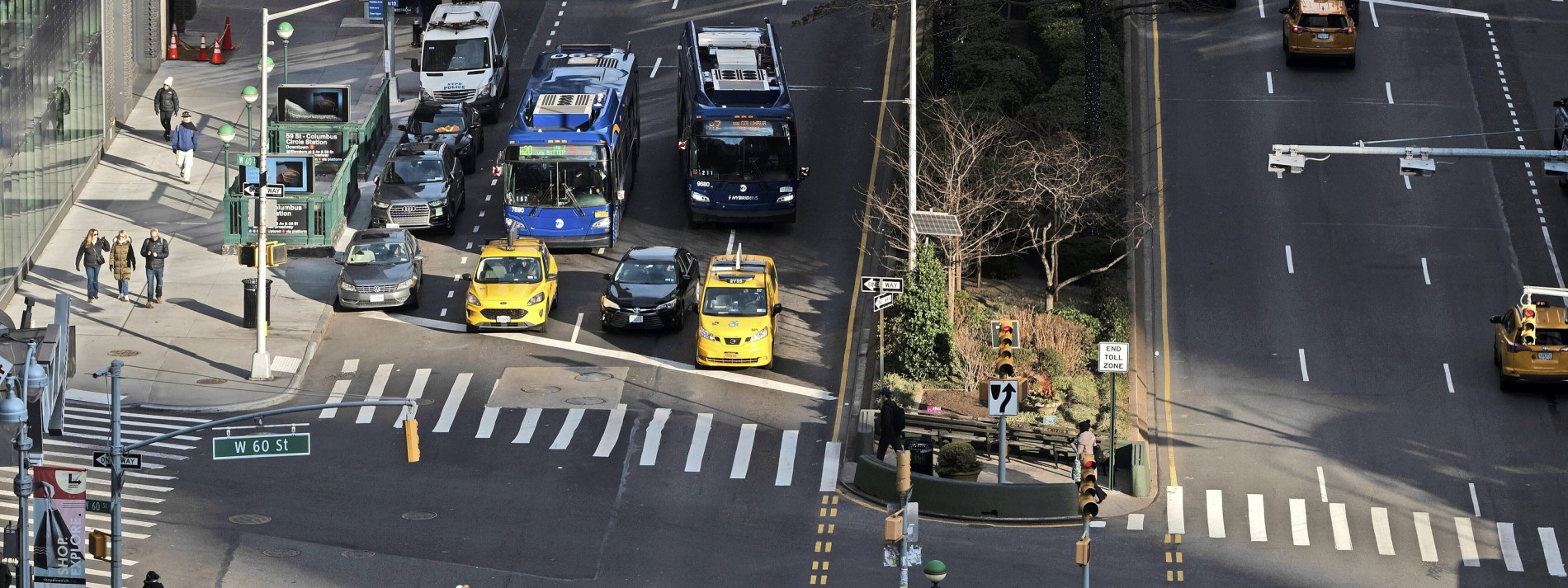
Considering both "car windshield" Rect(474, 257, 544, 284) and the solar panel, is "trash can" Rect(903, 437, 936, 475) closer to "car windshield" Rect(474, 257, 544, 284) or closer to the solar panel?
the solar panel

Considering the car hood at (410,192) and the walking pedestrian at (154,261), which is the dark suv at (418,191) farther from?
the walking pedestrian at (154,261)

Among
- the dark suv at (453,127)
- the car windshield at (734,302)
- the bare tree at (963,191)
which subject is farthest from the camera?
the dark suv at (453,127)

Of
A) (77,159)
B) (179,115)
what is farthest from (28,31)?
(179,115)

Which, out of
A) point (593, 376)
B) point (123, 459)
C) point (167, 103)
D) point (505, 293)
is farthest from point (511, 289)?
point (123, 459)

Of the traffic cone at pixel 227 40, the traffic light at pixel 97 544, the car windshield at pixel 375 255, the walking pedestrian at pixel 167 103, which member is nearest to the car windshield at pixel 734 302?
the car windshield at pixel 375 255

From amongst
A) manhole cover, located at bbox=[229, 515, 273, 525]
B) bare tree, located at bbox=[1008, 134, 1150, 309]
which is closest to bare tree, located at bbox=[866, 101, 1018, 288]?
bare tree, located at bbox=[1008, 134, 1150, 309]

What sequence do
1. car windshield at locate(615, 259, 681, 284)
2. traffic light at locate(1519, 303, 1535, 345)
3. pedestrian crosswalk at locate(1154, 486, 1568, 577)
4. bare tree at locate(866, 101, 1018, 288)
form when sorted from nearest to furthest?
pedestrian crosswalk at locate(1154, 486, 1568, 577) < traffic light at locate(1519, 303, 1535, 345) < car windshield at locate(615, 259, 681, 284) < bare tree at locate(866, 101, 1018, 288)

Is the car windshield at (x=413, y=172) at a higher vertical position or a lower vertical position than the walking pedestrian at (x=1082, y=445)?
higher
